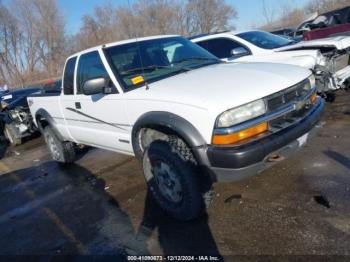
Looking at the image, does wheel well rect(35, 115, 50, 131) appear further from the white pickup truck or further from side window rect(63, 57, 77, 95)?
the white pickup truck

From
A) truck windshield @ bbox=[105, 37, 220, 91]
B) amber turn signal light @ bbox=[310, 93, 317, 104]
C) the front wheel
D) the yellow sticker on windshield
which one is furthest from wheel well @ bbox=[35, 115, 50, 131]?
amber turn signal light @ bbox=[310, 93, 317, 104]

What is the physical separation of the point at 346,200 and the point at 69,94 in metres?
3.85

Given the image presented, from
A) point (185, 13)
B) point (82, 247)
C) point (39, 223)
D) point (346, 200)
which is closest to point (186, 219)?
point (82, 247)

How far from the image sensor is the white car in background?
6.23 meters

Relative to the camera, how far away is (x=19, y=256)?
3.45 meters

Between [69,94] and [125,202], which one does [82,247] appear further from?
[69,94]

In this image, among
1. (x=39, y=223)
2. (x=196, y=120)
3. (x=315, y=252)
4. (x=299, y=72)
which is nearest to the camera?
(x=315, y=252)

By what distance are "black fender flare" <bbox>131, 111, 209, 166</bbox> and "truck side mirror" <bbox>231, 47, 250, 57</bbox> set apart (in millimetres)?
4063

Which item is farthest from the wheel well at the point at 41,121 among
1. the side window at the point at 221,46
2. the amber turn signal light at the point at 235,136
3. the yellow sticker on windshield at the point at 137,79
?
the amber turn signal light at the point at 235,136

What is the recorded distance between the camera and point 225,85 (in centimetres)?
315

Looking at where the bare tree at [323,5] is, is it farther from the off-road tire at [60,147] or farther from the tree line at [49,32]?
the off-road tire at [60,147]

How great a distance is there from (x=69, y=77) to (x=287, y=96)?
10.7ft

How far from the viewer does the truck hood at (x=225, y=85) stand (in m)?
2.96

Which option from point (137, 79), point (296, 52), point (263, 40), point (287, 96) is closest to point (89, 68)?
point (137, 79)
